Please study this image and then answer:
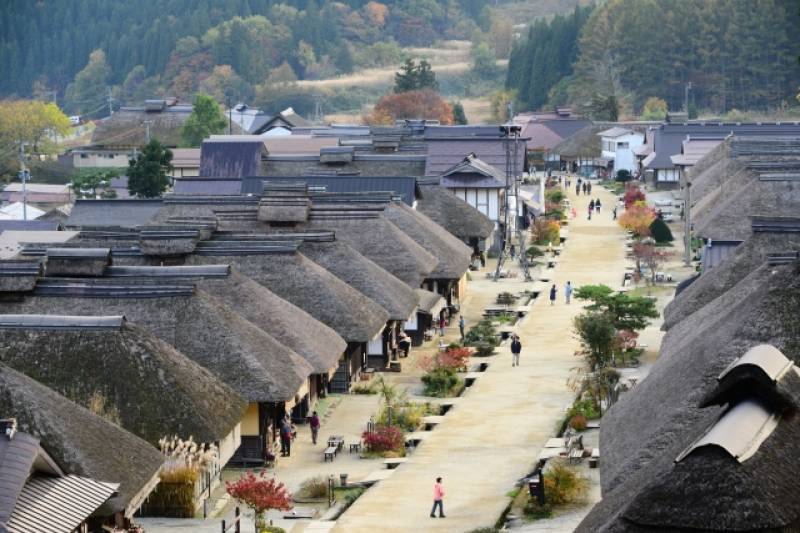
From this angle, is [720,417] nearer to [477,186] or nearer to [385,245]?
[385,245]

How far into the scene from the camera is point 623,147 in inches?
4577

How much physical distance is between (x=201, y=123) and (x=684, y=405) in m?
102

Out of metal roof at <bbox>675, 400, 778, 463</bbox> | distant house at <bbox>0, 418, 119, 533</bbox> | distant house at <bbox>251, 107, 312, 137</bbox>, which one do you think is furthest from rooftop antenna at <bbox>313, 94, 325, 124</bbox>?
metal roof at <bbox>675, 400, 778, 463</bbox>

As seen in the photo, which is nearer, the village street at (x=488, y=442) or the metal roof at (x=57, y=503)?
the metal roof at (x=57, y=503)

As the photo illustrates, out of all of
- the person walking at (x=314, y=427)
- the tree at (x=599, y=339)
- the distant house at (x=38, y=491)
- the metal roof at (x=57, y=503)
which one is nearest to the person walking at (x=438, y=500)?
the person walking at (x=314, y=427)

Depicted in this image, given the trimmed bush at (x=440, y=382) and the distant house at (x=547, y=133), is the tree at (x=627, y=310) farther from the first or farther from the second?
the distant house at (x=547, y=133)

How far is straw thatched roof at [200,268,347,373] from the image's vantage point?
38.6 m

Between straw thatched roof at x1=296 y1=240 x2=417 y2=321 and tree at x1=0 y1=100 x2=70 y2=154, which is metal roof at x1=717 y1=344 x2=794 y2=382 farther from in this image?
tree at x1=0 y1=100 x2=70 y2=154

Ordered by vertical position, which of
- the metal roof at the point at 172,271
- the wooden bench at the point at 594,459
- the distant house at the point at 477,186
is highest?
the metal roof at the point at 172,271

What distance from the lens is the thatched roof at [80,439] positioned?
2552 cm

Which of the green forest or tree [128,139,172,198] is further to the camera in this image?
the green forest

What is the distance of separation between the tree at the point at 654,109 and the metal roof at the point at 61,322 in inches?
4257

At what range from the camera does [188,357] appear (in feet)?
114

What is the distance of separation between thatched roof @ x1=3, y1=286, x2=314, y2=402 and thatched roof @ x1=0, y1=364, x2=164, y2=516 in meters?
7.16
